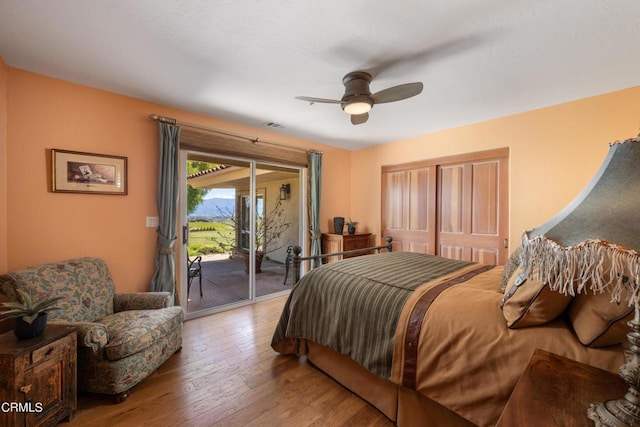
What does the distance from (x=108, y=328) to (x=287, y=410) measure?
1496mm

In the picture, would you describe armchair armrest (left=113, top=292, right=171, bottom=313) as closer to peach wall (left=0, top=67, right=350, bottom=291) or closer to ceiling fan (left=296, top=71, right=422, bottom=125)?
peach wall (left=0, top=67, right=350, bottom=291)

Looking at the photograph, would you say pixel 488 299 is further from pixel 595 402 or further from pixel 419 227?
pixel 419 227

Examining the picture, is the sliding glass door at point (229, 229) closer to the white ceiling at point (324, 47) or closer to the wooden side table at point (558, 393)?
the white ceiling at point (324, 47)

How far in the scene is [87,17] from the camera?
1645 mm

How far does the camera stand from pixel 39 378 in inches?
57.3

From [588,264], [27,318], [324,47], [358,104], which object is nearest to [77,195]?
[27,318]

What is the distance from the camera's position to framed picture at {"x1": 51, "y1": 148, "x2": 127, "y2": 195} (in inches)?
95.4

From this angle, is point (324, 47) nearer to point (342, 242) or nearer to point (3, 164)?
point (3, 164)

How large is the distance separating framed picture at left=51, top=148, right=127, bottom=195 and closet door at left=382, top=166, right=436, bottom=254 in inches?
155

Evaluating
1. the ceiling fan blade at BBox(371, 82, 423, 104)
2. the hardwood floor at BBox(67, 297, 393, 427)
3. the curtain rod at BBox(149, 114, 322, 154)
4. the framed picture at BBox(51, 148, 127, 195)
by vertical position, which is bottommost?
the hardwood floor at BBox(67, 297, 393, 427)

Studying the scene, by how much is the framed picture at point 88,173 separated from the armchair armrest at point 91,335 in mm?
1378

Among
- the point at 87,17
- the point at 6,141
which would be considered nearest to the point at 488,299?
the point at 87,17

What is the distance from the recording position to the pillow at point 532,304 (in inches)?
42.2

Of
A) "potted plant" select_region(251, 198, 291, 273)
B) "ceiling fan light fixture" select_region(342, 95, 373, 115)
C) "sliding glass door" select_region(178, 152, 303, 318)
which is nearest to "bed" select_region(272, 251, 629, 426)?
"ceiling fan light fixture" select_region(342, 95, 373, 115)
